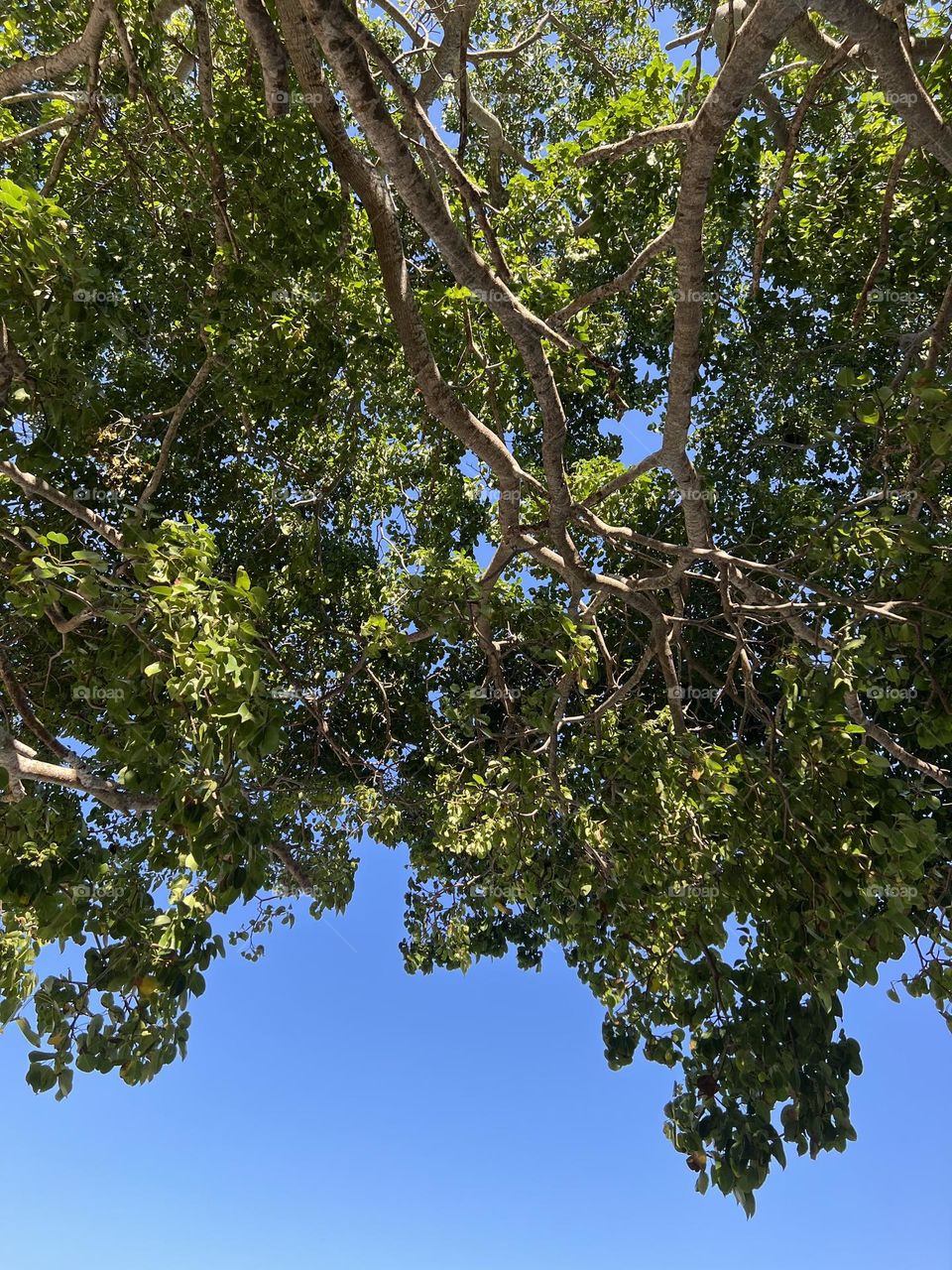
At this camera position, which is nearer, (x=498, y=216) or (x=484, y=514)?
(x=498, y=216)

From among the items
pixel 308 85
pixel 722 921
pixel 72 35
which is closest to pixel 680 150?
pixel 308 85

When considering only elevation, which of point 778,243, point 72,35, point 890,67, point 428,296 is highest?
point 778,243

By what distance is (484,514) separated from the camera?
8.79 m

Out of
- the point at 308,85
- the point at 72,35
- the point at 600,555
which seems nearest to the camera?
the point at 308,85

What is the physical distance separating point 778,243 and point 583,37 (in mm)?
4290

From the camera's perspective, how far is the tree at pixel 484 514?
4.25 m

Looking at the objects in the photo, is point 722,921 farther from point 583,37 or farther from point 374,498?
point 583,37

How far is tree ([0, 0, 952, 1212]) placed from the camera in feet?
13.9

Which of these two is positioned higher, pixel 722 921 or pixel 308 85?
pixel 308 85

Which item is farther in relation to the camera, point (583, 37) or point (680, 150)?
point (583, 37)

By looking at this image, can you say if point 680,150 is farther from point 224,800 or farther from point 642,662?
point 224,800

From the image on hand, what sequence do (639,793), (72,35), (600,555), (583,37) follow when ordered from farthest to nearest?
(583,37) → (600,555) → (72,35) → (639,793)

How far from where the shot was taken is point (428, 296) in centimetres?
597

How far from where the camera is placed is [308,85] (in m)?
5.29
